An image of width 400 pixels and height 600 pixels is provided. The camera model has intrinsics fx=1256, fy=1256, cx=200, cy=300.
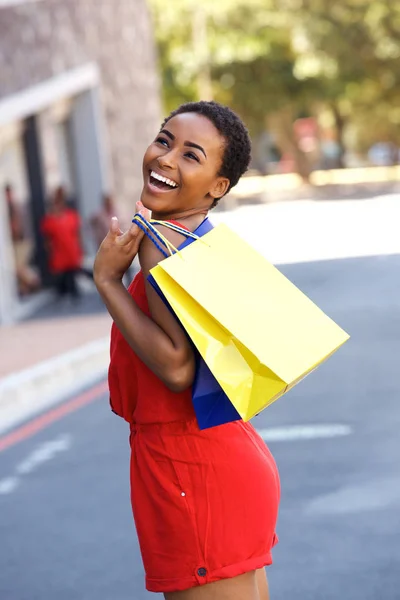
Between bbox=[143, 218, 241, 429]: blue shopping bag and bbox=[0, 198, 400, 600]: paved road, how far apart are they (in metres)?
2.56

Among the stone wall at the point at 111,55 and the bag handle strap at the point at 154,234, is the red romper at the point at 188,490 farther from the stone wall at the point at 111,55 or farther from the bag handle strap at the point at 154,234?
the stone wall at the point at 111,55

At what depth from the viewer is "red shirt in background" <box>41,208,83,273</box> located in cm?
1883

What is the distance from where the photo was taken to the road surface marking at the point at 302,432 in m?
8.20

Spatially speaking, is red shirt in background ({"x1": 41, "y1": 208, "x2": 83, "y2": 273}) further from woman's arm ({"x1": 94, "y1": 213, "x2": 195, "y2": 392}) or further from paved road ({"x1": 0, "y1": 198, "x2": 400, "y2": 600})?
woman's arm ({"x1": 94, "y1": 213, "x2": 195, "y2": 392})

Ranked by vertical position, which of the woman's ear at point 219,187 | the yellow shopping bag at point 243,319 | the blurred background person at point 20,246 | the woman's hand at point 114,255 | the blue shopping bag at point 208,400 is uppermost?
the woman's ear at point 219,187

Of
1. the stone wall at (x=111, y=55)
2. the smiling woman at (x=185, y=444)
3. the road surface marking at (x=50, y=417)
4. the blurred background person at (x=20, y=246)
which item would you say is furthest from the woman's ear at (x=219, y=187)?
the blurred background person at (x=20, y=246)

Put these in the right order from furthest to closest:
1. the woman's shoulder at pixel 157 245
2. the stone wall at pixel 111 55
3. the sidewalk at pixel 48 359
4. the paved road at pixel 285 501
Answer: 1. the stone wall at pixel 111 55
2. the sidewalk at pixel 48 359
3. the paved road at pixel 285 501
4. the woman's shoulder at pixel 157 245

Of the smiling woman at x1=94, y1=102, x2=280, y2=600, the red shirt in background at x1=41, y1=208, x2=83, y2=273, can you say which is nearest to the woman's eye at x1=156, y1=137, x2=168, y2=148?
the smiling woman at x1=94, y1=102, x2=280, y2=600

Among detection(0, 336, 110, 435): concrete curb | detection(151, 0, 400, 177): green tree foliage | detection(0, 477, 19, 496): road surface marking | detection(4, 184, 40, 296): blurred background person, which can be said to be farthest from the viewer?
detection(151, 0, 400, 177): green tree foliage

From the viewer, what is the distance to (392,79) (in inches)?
2136

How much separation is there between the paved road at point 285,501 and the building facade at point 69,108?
8939 millimetres

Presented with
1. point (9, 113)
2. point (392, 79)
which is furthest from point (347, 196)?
point (9, 113)

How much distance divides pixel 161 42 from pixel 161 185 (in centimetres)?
5336

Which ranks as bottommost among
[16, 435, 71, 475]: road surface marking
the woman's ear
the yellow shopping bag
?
[16, 435, 71, 475]: road surface marking
